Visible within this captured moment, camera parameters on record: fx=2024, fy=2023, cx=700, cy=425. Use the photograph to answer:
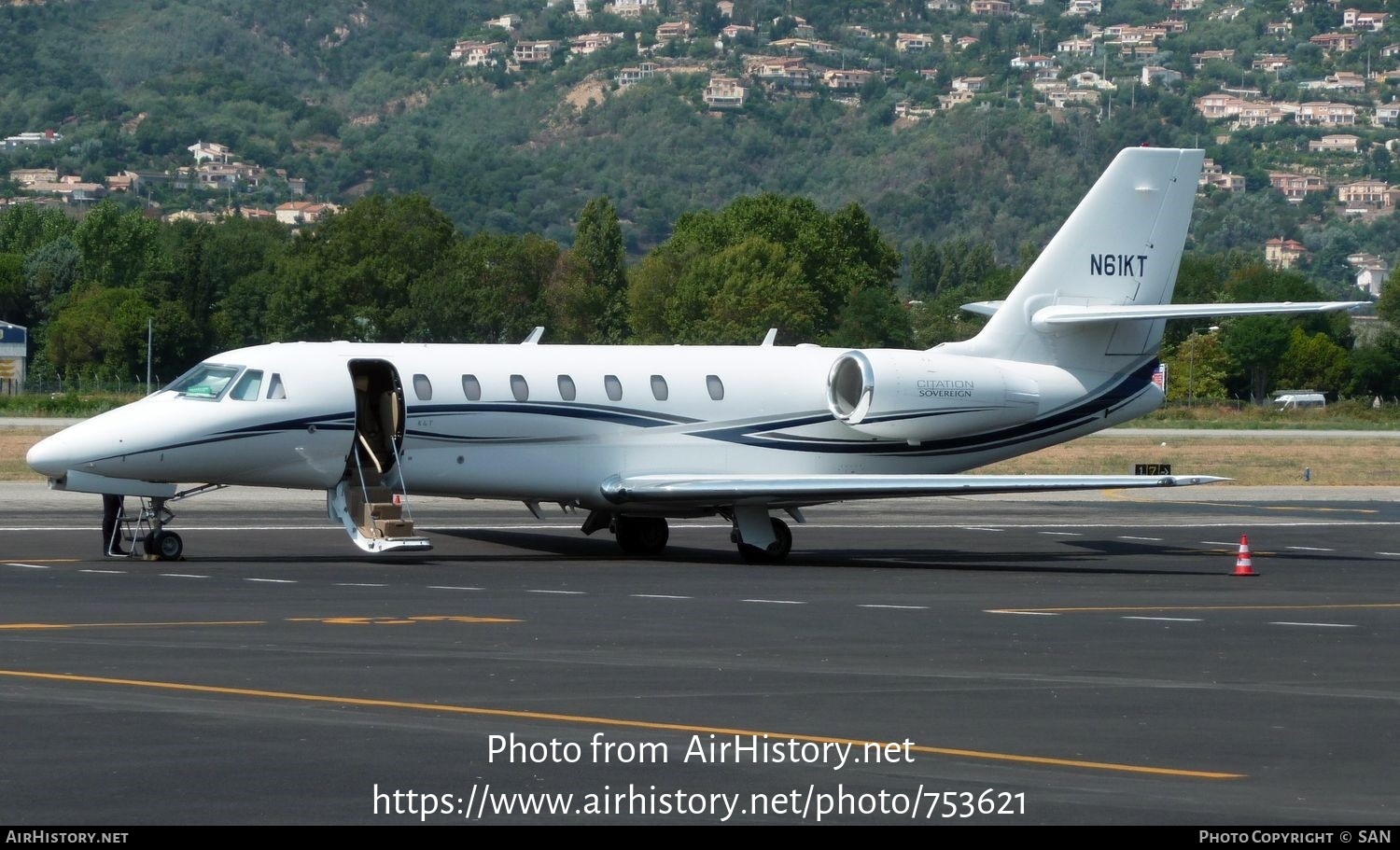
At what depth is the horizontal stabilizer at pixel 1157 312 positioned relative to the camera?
86.8 feet

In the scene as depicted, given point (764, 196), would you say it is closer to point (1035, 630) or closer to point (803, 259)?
point (803, 259)

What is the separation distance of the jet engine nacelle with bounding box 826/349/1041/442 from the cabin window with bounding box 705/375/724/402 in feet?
5.12

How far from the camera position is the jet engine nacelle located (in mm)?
28906

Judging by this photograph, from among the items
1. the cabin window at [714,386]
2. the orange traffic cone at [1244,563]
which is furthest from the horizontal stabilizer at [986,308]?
the orange traffic cone at [1244,563]

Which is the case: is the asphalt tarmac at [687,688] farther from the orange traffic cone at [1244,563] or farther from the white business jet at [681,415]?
the white business jet at [681,415]

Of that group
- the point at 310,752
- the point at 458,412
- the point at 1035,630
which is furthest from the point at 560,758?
the point at 458,412

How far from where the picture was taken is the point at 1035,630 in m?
19.6

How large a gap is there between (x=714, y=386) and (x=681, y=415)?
27.1 inches

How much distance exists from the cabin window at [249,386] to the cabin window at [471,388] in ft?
8.83

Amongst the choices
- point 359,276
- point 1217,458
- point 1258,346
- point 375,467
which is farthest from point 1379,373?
point 375,467

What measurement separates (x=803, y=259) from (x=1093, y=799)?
128593mm

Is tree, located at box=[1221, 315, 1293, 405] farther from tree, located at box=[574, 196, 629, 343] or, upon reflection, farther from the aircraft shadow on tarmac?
the aircraft shadow on tarmac

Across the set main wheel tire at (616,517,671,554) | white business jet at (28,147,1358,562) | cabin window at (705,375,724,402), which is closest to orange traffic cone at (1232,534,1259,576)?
white business jet at (28,147,1358,562)

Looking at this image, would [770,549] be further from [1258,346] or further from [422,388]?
[1258,346]
